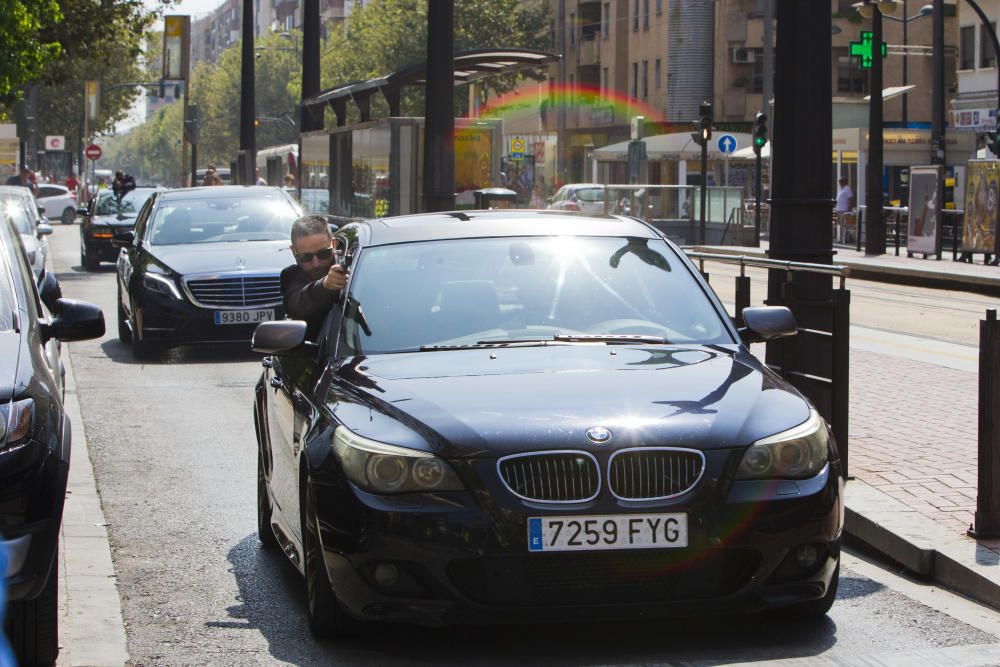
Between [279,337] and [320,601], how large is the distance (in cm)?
121

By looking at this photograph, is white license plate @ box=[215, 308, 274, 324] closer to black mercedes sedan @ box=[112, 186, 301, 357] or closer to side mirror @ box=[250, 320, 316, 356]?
black mercedes sedan @ box=[112, 186, 301, 357]

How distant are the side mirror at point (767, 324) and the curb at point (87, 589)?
2.46 meters

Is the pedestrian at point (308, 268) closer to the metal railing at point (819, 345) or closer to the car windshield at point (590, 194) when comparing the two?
the metal railing at point (819, 345)

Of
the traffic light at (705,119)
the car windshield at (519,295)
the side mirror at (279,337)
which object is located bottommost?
the side mirror at (279,337)

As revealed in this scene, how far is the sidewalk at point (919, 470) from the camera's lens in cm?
649

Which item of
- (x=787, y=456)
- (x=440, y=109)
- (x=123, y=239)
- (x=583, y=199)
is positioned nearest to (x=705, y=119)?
(x=583, y=199)

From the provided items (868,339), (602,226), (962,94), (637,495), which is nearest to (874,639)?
(637,495)

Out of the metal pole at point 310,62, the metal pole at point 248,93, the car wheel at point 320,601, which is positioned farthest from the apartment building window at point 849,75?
the car wheel at point 320,601

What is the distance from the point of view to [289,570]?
6855 mm

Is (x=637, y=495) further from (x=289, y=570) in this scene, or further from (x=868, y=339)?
(x=868, y=339)

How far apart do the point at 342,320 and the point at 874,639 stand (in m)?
2.20

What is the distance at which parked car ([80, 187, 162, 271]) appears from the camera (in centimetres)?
3284

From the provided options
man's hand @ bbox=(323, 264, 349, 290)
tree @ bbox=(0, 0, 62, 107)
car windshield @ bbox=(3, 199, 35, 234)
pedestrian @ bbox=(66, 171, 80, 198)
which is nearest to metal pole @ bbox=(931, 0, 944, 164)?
tree @ bbox=(0, 0, 62, 107)

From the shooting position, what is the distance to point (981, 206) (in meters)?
31.2
